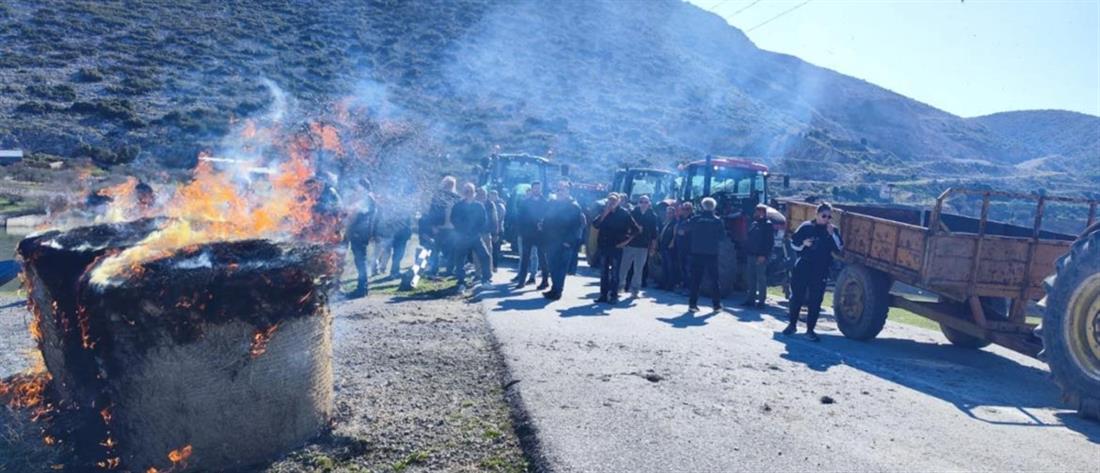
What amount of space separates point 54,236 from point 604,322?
Answer: 6405 millimetres

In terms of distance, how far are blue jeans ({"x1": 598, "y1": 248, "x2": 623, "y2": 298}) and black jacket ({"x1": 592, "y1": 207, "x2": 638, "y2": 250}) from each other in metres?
0.11

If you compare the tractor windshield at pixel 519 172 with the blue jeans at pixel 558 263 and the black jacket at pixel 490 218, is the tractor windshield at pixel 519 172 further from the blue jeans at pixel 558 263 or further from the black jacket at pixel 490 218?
the blue jeans at pixel 558 263

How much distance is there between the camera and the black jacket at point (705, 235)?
11891 millimetres

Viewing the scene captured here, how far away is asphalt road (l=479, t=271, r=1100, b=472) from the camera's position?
Answer: 16.9ft

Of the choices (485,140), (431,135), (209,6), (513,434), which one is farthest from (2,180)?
(209,6)

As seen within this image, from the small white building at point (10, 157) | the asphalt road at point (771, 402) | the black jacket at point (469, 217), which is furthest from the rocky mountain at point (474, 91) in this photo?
the asphalt road at point (771, 402)

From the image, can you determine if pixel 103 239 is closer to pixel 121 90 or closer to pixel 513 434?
pixel 513 434

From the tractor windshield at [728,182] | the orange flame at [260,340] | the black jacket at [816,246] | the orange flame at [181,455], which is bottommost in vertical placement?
the orange flame at [181,455]

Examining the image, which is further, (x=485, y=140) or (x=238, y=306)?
(x=485, y=140)

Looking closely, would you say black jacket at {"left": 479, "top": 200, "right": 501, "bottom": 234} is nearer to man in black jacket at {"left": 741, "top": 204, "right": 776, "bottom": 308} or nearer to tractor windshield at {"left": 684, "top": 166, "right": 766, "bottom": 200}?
man in black jacket at {"left": 741, "top": 204, "right": 776, "bottom": 308}

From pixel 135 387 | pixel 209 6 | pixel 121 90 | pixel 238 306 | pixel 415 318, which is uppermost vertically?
pixel 209 6

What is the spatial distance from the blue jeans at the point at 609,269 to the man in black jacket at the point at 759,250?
2.23 meters

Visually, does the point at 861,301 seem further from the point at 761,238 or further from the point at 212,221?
the point at 212,221

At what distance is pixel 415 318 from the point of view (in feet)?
33.0
